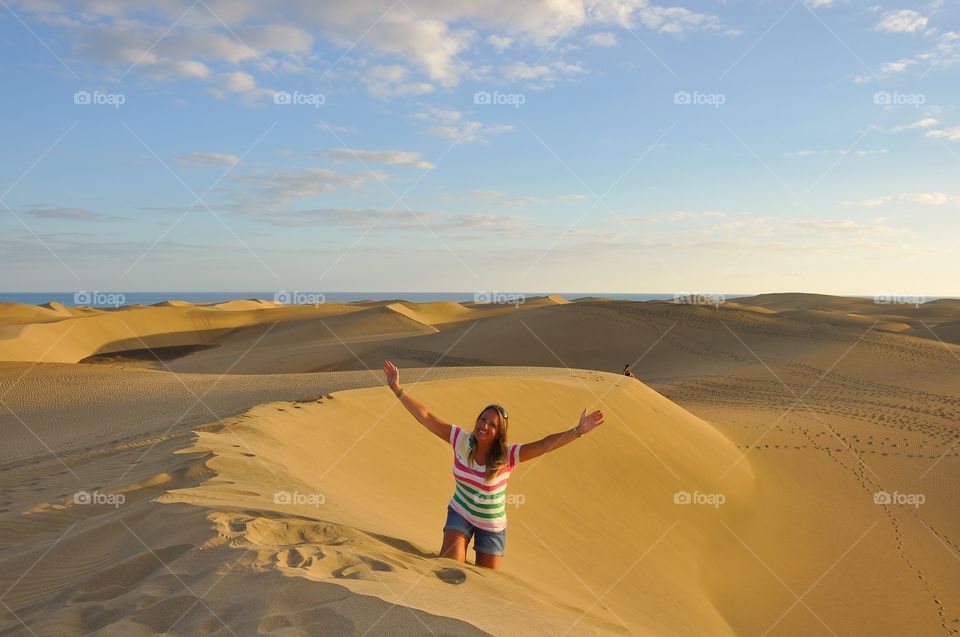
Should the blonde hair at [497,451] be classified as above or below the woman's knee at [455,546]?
above

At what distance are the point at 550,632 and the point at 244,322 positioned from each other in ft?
142

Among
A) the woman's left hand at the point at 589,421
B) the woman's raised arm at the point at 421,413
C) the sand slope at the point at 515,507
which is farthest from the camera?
the woman's raised arm at the point at 421,413

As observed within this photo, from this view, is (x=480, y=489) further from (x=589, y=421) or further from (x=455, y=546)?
(x=589, y=421)

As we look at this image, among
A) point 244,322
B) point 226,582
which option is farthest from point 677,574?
point 244,322

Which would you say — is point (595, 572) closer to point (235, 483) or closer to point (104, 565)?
point (235, 483)

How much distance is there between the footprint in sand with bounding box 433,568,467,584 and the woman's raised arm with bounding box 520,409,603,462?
2.77 feet

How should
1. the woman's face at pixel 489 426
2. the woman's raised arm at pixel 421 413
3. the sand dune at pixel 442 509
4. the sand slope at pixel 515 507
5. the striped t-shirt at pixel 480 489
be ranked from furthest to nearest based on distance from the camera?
the woman's raised arm at pixel 421 413
the striped t-shirt at pixel 480 489
the woman's face at pixel 489 426
the sand slope at pixel 515 507
the sand dune at pixel 442 509

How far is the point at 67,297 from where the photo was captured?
584 ft

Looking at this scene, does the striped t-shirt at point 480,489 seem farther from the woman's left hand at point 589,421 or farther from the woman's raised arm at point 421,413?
the woman's left hand at point 589,421

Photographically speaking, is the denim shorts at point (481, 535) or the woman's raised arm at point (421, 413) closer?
the denim shorts at point (481, 535)

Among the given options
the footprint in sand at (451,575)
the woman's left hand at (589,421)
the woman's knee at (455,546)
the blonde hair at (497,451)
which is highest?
the woman's left hand at (589,421)

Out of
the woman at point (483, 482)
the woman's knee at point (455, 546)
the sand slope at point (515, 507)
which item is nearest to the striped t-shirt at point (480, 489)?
the woman at point (483, 482)

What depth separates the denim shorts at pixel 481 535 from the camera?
4.70 meters

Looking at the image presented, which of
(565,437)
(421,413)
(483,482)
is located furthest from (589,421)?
(421,413)
